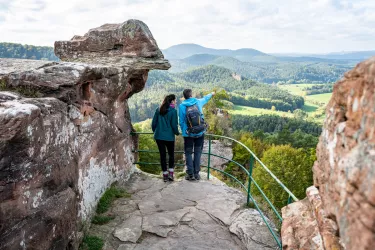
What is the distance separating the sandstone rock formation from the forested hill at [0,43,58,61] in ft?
430

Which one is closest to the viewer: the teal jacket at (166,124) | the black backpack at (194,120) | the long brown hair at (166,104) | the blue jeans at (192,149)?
the black backpack at (194,120)

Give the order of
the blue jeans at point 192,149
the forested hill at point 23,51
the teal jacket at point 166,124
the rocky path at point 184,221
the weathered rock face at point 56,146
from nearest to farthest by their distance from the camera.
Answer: the weathered rock face at point 56,146 < the rocky path at point 184,221 < the teal jacket at point 166,124 < the blue jeans at point 192,149 < the forested hill at point 23,51

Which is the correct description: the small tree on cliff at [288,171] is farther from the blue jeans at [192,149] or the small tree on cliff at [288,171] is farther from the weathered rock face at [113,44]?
the weathered rock face at [113,44]

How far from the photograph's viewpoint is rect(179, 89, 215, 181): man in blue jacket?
6.90 m

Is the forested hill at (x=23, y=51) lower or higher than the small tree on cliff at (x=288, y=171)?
higher

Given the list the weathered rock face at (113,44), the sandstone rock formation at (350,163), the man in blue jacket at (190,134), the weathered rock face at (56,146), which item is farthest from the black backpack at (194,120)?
→ the sandstone rock formation at (350,163)

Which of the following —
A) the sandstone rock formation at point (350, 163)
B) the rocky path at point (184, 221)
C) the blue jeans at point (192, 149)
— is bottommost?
the rocky path at point (184, 221)

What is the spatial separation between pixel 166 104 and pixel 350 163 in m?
5.21

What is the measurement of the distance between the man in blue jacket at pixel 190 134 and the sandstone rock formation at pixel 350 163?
4229mm

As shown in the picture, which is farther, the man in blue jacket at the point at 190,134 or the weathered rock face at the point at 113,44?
the weathered rock face at the point at 113,44

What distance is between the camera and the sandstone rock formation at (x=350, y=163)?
1937 mm

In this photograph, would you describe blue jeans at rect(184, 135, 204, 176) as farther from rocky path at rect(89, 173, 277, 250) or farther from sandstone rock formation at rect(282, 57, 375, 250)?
sandstone rock formation at rect(282, 57, 375, 250)

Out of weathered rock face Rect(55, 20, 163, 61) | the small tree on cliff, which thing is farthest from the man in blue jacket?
the small tree on cliff

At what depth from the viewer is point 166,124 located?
23.7ft
